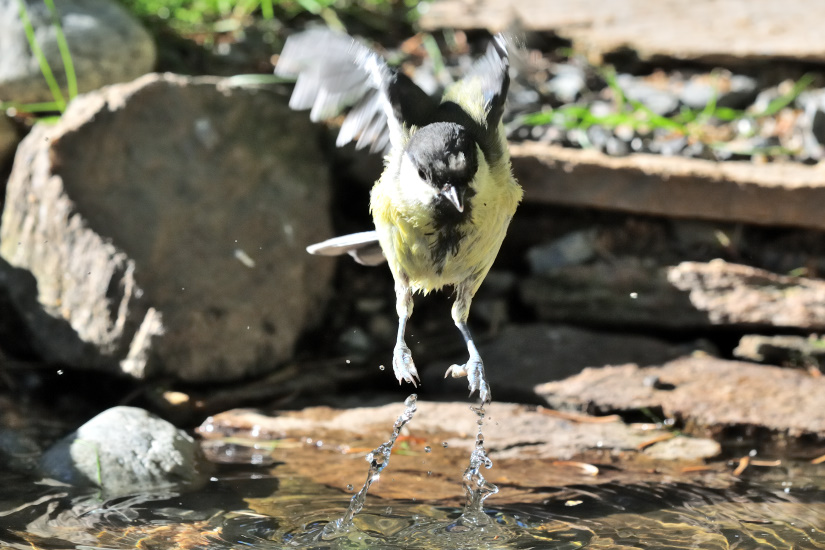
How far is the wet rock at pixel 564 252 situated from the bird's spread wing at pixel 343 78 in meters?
1.59

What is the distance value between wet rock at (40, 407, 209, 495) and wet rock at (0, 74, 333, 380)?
0.50 m

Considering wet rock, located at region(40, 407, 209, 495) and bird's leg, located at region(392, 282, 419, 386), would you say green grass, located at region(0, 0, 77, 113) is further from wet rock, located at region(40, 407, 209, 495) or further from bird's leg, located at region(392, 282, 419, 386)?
bird's leg, located at region(392, 282, 419, 386)

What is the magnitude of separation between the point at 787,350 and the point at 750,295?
0.95 feet

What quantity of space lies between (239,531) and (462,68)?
134 inches

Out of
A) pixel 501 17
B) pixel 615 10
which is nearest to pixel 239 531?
pixel 501 17

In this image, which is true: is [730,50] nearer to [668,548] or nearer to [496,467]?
[496,467]

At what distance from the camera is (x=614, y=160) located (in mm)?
4621

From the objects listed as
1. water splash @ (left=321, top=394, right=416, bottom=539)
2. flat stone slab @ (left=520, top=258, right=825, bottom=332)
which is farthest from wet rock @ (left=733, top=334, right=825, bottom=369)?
water splash @ (left=321, top=394, right=416, bottom=539)

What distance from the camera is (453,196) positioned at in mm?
2770

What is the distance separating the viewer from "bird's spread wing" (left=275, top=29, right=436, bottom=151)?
A: 10.5 feet

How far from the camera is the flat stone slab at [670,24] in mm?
5508

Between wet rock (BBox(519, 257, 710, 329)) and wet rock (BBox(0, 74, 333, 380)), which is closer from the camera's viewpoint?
wet rock (BBox(0, 74, 333, 380))

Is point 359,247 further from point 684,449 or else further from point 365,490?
point 684,449

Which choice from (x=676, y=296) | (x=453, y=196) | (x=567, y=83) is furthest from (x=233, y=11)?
(x=453, y=196)
